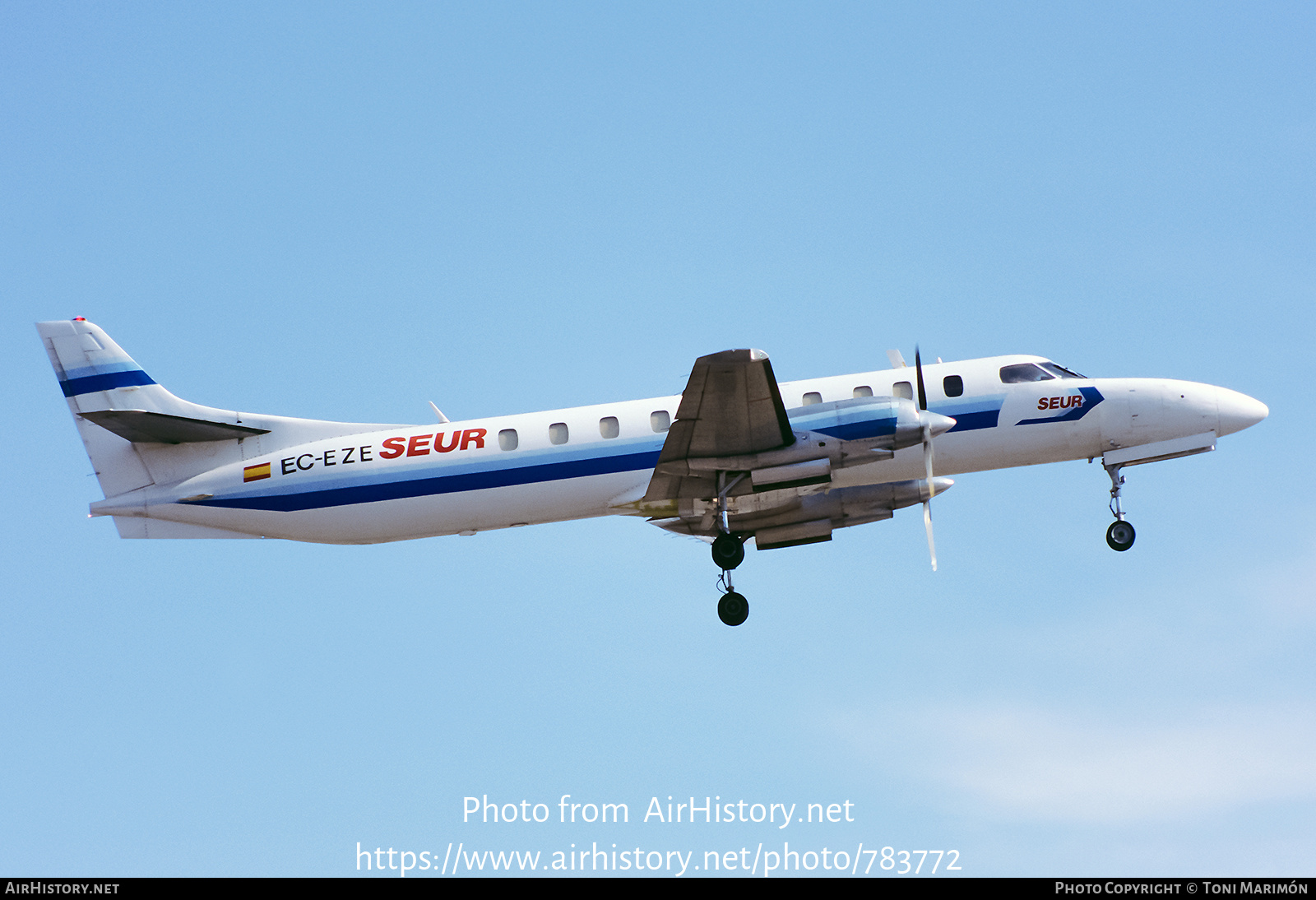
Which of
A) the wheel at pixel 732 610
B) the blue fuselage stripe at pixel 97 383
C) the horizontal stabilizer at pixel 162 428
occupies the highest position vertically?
the blue fuselage stripe at pixel 97 383

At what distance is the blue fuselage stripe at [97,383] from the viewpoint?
2056 centimetres

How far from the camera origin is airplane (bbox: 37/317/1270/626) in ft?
61.9

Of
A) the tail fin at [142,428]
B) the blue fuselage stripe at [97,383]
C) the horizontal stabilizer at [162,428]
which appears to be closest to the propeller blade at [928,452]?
the tail fin at [142,428]

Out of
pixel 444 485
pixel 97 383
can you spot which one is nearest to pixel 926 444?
pixel 444 485

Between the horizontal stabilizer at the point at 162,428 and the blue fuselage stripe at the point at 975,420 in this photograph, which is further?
the horizontal stabilizer at the point at 162,428

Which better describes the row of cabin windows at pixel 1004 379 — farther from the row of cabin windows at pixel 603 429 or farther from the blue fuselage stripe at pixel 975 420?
the row of cabin windows at pixel 603 429

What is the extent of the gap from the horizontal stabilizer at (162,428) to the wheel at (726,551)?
7504 millimetres

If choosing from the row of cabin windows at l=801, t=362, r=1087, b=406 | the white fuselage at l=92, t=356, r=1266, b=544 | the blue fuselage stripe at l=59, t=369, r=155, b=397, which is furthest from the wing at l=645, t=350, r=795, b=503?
the blue fuselage stripe at l=59, t=369, r=155, b=397

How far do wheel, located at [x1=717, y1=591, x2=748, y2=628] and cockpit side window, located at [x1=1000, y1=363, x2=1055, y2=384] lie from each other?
536 centimetres

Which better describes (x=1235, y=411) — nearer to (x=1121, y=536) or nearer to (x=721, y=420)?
(x=1121, y=536)

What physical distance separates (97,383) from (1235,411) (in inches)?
728

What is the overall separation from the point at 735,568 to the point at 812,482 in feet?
6.28
